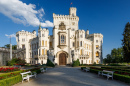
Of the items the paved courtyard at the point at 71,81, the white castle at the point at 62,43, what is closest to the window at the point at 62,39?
the white castle at the point at 62,43

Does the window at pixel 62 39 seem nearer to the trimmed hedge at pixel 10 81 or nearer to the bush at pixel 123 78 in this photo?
the bush at pixel 123 78

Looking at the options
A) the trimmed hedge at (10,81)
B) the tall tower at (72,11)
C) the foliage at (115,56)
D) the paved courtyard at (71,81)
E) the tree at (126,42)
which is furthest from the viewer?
the foliage at (115,56)

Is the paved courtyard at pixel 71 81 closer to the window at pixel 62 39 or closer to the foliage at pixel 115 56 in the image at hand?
the window at pixel 62 39

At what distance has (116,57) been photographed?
56219 mm

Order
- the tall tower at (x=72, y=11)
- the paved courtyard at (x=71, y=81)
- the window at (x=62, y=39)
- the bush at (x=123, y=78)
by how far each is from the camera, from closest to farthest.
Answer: the paved courtyard at (x=71, y=81) → the bush at (x=123, y=78) → the window at (x=62, y=39) → the tall tower at (x=72, y=11)

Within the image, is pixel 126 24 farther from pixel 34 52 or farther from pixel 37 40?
pixel 34 52

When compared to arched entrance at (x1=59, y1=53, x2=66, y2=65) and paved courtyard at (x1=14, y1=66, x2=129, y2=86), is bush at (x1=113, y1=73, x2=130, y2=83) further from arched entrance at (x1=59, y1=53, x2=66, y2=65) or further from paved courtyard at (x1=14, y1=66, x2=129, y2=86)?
arched entrance at (x1=59, y1=53, x2=66, y2=65)

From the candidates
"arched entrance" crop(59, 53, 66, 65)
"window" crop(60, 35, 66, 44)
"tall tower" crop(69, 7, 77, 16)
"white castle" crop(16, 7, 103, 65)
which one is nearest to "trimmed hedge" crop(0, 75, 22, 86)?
"white castle" crop(16, 7, 103, 65)

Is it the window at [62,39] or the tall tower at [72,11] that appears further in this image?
the tall tower at [72,11]

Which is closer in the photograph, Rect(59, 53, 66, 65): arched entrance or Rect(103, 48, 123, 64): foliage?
Rect(59, 53, 66, 65): arched entrance

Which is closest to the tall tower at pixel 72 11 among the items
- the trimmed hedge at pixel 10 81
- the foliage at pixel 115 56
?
the foliage at pixel 115 56

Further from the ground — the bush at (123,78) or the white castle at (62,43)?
the white castle at (62,43)

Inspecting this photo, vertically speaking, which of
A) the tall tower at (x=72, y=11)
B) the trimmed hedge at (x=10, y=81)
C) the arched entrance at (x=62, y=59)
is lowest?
the arched entrance at (x=62, y=59)

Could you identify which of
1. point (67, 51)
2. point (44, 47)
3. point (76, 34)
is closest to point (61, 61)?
point (67, 51)
